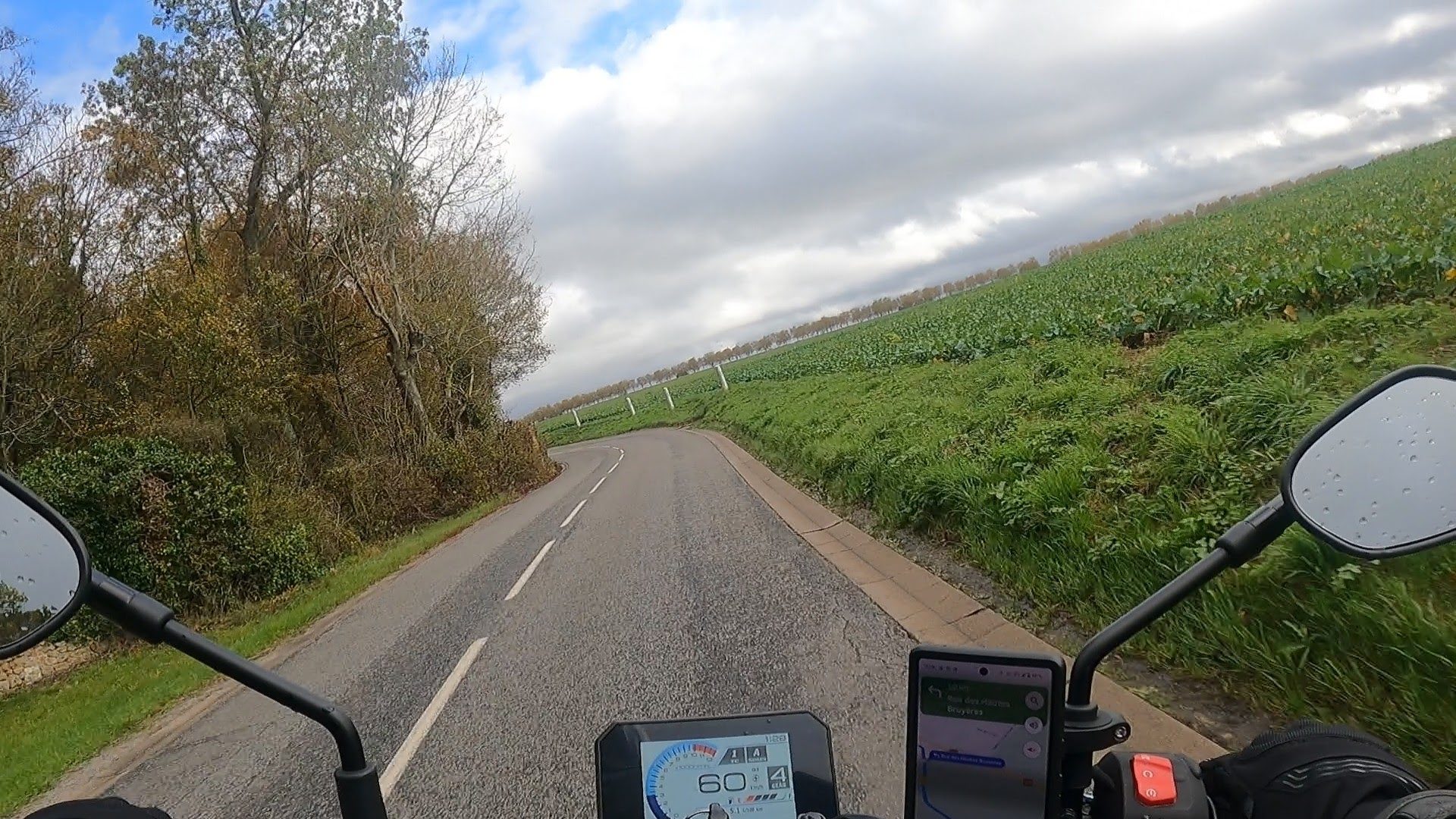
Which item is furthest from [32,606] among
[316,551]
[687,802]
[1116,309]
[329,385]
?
[329,385]

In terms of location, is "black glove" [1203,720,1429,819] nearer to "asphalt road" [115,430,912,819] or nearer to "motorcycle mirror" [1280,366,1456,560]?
"motorcycle mirror" [1280,366,1456,560]

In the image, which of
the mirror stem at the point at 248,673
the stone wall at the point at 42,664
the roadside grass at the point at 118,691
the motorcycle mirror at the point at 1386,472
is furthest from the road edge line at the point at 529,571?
the motorcycle mirror at the point at 1386,472

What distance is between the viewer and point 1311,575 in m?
3.37

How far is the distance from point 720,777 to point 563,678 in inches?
149

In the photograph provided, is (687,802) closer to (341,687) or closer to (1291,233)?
(341,687)

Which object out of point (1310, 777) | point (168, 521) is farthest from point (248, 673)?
point (168, 521)

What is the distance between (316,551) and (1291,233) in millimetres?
19582

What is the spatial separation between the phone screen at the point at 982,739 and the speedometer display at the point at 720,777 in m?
0.30

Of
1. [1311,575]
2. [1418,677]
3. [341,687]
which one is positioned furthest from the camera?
[341,687]

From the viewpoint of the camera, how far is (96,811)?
1214 mm

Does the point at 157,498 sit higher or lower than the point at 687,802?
higher

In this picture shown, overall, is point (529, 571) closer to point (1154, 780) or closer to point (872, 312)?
point (1154, 780)

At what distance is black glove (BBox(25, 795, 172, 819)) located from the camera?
116 cm

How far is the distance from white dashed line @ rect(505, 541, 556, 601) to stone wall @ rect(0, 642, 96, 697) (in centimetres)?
628
